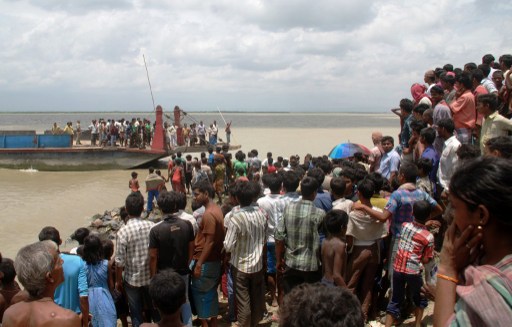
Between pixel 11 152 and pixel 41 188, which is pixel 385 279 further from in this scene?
pixel 11 152

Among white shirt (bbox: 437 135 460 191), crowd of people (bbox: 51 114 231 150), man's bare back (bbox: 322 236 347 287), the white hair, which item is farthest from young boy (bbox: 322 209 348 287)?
crowd of people (bbox: 51 114 231 150)

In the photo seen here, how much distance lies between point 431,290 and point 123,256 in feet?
9.41

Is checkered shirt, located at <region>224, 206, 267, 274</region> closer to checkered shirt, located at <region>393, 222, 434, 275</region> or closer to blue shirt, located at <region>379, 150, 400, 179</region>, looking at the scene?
checkered shirt, located at <region>393, 222, 434, 275</region>

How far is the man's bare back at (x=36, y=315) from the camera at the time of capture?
8.86 ft

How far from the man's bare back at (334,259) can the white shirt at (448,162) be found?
209cm

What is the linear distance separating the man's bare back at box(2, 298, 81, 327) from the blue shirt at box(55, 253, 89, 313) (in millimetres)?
1172

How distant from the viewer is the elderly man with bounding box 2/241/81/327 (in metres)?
2.71

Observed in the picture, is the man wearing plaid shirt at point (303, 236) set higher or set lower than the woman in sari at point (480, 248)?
lower

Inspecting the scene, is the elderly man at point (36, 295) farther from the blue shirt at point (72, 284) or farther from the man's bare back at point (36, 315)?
the blue shirt at point (72, 284)

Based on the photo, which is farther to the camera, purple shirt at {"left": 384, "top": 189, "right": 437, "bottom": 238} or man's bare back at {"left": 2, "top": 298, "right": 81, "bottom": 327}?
purple shirt at {"left": 384, "top": 189, "right": 437, "bottom": 238}

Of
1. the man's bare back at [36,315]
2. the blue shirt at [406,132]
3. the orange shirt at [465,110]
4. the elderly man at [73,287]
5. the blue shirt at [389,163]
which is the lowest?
the elderly man at [73,287]

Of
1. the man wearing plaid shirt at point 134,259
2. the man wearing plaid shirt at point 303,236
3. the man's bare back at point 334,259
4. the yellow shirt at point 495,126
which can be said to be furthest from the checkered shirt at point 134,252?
the yellow shirt at point 495,126

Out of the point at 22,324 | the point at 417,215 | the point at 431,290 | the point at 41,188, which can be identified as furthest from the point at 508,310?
the point at 41,188

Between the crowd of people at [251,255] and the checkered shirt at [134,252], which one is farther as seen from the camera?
the checkered shirt at [134,252]
